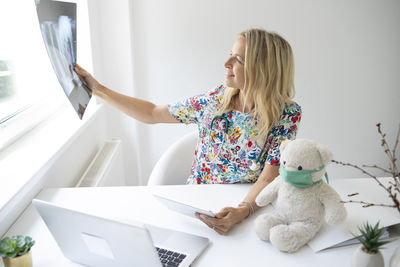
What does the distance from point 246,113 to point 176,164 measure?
43 cm

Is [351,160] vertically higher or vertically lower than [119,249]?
lower

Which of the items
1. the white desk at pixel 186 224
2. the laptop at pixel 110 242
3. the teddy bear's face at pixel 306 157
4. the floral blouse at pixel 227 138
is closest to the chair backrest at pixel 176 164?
the floral blouse at pixel 227 138

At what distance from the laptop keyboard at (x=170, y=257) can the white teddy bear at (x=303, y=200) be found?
0.23 metres

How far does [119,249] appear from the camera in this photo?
84 cm

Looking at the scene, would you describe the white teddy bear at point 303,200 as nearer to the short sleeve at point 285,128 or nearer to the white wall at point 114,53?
the short sleeve at point 285,128

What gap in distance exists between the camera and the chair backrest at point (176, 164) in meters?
1.65

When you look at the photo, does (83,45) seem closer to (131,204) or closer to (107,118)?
(107,118)

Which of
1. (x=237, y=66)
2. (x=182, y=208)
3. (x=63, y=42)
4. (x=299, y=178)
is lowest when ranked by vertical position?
(x=182, y=208)

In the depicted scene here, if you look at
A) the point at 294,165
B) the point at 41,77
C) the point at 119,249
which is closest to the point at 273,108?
the point at 294,165

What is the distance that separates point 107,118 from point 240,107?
3.97 ft

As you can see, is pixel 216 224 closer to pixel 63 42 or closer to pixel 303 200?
pixel 303 200

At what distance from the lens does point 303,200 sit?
3.34 ft

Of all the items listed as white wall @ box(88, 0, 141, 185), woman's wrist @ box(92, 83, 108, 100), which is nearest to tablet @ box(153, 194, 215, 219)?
woman's wrist @ box(92, 83, 108, 100)

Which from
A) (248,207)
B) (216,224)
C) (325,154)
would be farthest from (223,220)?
(325,154)
